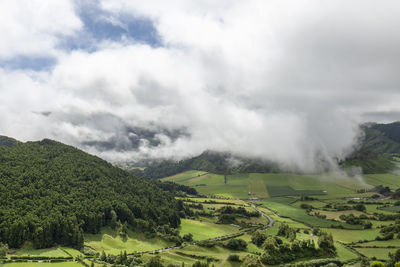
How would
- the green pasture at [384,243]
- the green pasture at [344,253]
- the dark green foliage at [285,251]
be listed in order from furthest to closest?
the green pasture at [384,243] < the green pasture at [344,253] < the dark green foliage at [285,251]

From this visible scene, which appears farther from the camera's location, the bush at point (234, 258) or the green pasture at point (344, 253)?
the green pasture at point (344, 253)

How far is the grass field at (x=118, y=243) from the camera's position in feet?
489

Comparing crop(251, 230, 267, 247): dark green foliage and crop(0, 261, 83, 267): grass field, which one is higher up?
crop(0, 261, 83, 267): grass field

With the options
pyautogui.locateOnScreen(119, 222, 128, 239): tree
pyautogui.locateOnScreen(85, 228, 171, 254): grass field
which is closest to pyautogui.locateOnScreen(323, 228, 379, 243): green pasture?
pyautogui.locateOnScreen(85, 228, 171, 254): grass field

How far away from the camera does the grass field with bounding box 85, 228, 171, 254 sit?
489 ft

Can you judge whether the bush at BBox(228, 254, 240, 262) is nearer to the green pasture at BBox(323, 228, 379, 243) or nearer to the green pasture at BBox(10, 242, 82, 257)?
the green pasture at BBox(10, 242, 82, 257)

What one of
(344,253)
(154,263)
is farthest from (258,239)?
(154,263)

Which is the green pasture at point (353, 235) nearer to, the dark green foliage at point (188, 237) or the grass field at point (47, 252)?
the dark green foliage at point (188, 237)

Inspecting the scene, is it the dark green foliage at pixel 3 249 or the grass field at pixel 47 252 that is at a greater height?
the dark green foliage at pixel 3 249

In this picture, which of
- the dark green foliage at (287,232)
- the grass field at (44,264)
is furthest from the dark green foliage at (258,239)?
the grass field at (44,264)

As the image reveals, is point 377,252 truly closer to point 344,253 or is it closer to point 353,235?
point 344,253

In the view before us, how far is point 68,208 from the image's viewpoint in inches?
6521

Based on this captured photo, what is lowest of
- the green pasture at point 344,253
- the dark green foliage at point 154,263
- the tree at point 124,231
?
the green pasture at point 344,253

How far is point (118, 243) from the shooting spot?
→ 15700 cm
